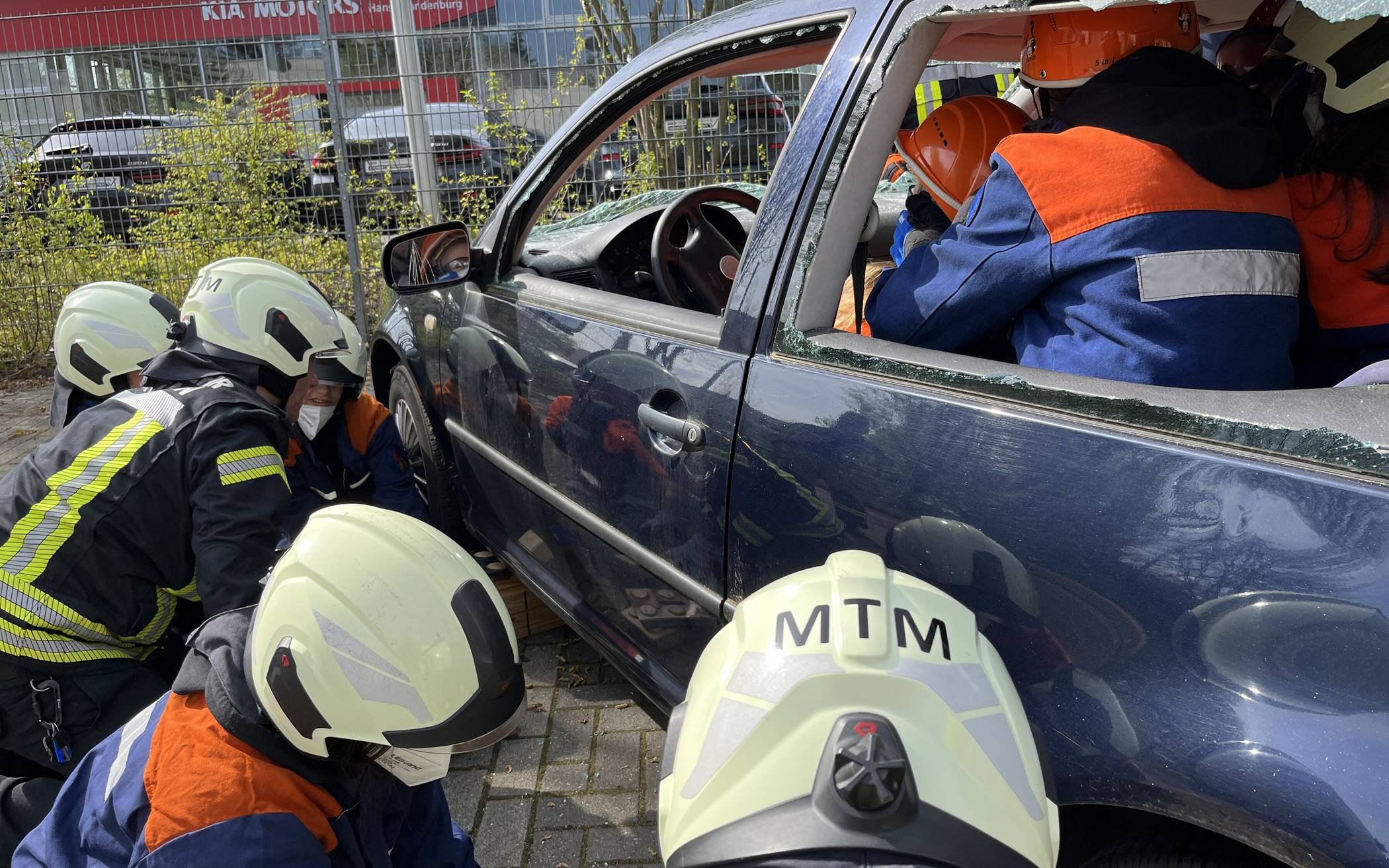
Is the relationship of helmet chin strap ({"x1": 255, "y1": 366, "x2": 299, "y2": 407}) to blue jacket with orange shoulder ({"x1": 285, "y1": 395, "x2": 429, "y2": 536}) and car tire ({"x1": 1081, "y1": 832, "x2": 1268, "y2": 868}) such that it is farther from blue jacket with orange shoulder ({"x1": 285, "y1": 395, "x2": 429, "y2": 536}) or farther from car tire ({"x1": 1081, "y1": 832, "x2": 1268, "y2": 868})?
car tire ({"x1": 1081, "y1": 832, "x2": 1268, "y2": 868})

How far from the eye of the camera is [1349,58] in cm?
157

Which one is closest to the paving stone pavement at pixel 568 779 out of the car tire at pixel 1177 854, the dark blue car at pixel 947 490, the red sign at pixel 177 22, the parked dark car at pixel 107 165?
the dark blue car at pixel 947 490

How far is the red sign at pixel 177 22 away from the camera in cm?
631

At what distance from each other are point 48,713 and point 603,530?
129cm

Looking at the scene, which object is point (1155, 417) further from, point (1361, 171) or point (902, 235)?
point (902, 235)

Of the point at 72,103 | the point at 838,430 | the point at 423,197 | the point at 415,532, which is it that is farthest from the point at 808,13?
the point at 72,103

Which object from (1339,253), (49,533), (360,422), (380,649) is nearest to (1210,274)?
(1339,253)

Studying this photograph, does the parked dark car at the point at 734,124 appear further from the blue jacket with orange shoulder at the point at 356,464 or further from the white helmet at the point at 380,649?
the white helmet at the point at 380,649

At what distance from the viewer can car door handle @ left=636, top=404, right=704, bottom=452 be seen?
1871 millimetres

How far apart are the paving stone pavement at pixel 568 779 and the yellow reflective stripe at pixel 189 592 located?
0.85 m

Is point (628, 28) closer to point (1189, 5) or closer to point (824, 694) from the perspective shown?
point (1189, 5)

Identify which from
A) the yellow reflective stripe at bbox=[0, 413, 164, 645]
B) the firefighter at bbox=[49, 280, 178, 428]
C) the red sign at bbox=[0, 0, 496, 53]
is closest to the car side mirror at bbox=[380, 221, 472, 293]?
the firefighter at bbox=[49, 280, 178, 428]

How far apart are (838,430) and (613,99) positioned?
132 centimetres

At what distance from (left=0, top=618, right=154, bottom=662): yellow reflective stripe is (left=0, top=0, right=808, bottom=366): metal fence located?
4.33 metres
